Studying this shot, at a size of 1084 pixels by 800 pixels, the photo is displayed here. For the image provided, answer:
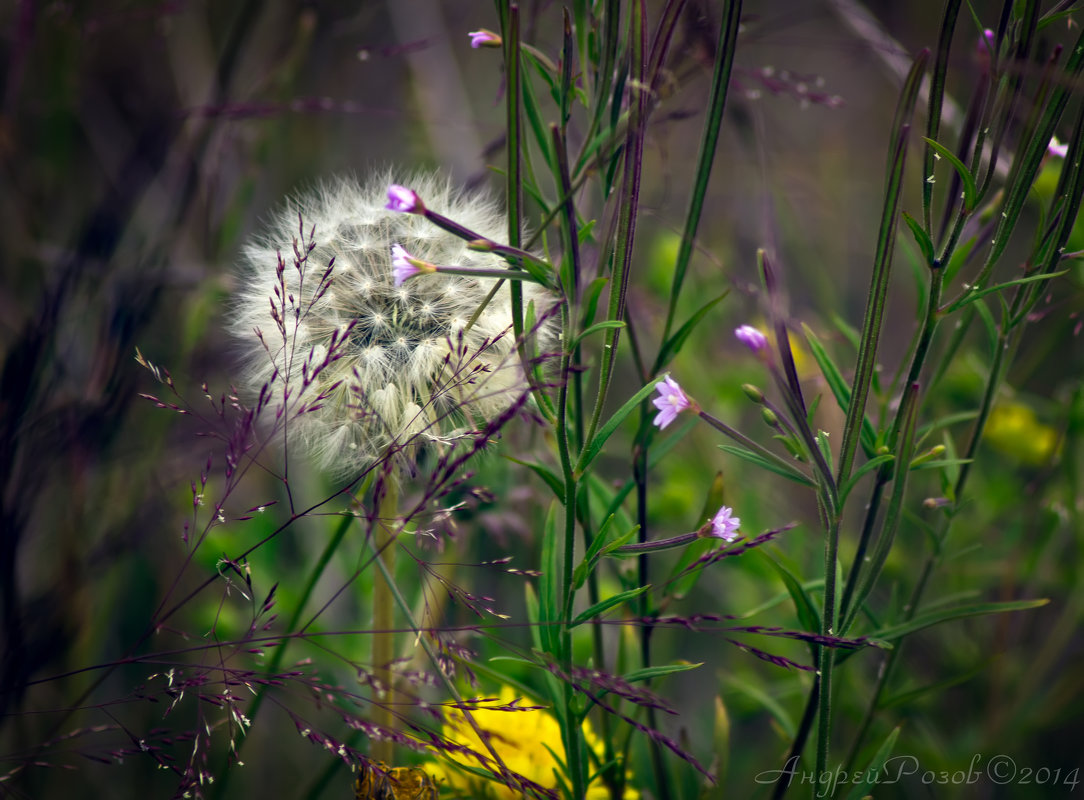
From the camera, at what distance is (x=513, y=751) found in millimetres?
972

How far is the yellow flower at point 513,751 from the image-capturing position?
0.96 metres

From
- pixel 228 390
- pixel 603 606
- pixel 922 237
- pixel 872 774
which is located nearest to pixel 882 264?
pixel 922 237

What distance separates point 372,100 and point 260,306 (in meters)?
2.14

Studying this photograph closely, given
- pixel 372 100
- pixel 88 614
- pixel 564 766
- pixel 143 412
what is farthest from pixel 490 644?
pixel 372 100

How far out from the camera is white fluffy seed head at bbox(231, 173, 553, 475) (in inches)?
36.2

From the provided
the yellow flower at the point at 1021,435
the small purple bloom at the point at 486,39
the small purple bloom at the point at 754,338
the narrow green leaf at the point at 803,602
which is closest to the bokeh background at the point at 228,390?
→ the yellow flower at the point at 1021,435

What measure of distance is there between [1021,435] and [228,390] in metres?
1.67

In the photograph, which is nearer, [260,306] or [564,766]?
[564,766]

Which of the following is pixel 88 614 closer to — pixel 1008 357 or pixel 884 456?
pixel 884 456

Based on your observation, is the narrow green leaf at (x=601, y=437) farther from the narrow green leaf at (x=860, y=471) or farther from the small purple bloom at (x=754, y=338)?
the narrow green leaf at (x=860, y=471)

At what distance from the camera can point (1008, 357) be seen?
946 mm

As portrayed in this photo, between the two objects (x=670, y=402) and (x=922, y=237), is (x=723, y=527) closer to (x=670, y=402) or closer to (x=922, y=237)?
(x=670, y=402)

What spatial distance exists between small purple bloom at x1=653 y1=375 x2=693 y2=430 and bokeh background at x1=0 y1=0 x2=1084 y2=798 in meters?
0.32

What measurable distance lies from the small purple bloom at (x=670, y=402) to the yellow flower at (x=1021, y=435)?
1046 mm
